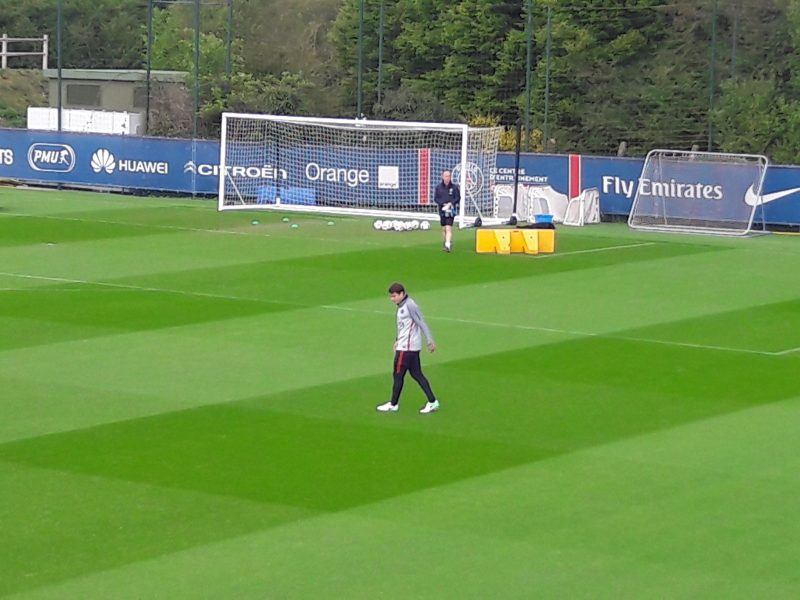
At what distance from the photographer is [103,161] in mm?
50156

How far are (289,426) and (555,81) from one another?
39422 millimetres

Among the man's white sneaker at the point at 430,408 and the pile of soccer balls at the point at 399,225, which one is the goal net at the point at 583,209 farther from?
the man's white sneaker at the point at 430,408

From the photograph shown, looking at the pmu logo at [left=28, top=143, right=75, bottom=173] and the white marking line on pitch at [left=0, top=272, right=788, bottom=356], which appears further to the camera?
the pmu logo at [left=28, top=143, right=75, bottom=173]

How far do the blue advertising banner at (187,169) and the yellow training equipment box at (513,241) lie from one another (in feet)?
25.6

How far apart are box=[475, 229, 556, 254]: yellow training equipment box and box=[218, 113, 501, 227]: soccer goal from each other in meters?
6.73

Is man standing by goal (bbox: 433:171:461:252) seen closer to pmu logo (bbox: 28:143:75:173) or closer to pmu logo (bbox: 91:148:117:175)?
pmu logo (bbox: 91:148:117:175)

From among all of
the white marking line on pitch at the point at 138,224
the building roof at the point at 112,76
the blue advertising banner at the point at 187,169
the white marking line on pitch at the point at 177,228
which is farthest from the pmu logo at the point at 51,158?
the building roof at the point at 112,76

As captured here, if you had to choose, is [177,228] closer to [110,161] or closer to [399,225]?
[399,225]

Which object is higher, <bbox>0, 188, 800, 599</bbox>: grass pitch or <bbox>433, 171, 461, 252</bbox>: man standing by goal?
<bbox>433, 171, 461, 252</bbox>: man standing by goal

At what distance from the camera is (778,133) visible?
49.6m

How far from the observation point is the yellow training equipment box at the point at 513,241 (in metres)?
34.2

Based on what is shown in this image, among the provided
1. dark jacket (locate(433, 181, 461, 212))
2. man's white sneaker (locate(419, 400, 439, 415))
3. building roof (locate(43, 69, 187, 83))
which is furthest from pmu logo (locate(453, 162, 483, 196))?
building roof (locate(43, 69, 187, 83))

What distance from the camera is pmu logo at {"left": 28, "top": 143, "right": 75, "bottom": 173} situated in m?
50.7

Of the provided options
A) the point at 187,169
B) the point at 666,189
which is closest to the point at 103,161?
the point at 187,169
